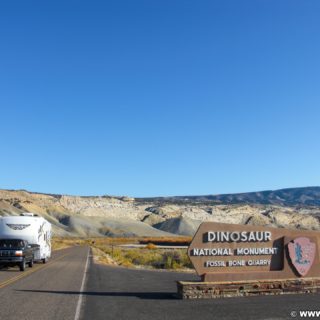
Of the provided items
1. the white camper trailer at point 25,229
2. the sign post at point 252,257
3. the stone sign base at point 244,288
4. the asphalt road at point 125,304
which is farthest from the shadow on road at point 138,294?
the white camper trailer at point 25,229

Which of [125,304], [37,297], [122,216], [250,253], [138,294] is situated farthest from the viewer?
[122,216]

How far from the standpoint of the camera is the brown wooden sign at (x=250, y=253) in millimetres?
16984

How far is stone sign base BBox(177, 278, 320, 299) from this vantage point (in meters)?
16.2

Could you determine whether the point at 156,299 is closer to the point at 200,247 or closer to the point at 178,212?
the point at 200,247

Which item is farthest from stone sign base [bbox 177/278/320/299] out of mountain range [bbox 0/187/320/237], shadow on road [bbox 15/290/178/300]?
mountain range [bbox 0/187/320/237]

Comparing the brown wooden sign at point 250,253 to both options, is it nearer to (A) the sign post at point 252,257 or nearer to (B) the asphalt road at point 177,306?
(A) the sign post at point 252,257

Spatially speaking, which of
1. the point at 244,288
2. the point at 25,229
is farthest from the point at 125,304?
the point at 25,229

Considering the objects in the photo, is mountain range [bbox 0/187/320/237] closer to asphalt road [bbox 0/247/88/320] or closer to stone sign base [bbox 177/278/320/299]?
asphalt road [bbox 0/247/88/320]

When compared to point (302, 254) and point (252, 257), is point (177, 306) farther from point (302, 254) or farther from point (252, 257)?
point (302, 254)

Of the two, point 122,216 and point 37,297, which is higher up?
point 122,216

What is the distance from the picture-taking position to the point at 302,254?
58.7 ft

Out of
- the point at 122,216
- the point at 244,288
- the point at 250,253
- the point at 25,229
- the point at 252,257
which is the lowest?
the point at 244,288

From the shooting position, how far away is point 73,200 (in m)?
193

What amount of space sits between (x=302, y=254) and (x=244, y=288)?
2643mm
